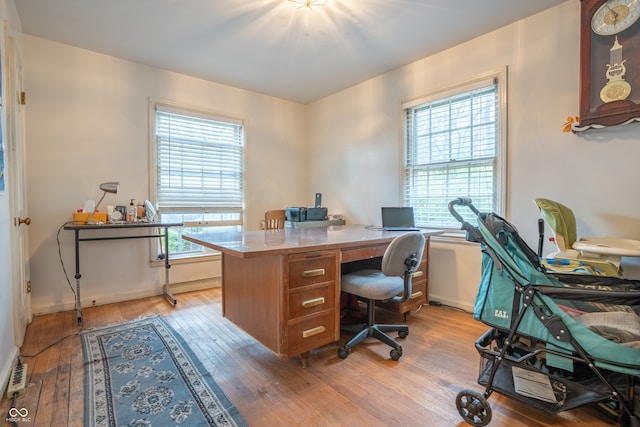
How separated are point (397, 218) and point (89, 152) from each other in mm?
3185

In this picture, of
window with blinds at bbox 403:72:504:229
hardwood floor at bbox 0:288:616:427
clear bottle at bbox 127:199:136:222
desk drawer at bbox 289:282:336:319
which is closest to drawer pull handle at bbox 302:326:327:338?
desk drawer at bbox 289:282:336:319

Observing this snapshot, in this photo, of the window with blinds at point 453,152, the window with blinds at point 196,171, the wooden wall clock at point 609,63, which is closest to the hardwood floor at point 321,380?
the window with blinds at point 453,152

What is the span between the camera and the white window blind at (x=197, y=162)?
3576 mm

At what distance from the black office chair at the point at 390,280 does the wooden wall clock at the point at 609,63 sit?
1568mm

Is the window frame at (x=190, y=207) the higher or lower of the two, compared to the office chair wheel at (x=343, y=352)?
higher

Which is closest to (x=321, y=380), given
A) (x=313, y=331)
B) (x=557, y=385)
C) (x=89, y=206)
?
(x=313, y=331)

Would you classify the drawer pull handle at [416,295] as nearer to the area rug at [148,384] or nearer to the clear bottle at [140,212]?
the area rug at [148,384]

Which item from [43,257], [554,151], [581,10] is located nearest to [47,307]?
[43,257]

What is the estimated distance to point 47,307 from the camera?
289 cm

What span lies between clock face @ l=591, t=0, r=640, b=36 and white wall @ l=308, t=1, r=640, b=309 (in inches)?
5.9

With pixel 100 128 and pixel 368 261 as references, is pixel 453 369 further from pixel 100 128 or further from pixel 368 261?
pixel 100 128

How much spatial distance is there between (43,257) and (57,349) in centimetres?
118

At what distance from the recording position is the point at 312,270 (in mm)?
1859

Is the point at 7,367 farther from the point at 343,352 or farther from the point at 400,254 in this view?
the point at 400,254
